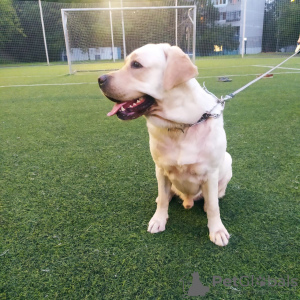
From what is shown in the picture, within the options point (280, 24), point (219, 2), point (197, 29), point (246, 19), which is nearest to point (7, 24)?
point (197, 29)

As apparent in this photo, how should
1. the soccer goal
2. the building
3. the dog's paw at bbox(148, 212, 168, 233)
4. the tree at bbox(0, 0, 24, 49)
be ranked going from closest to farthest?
1. the dog's paw at bbox(148, 212, 168, 233)
2. the soccer goal
3. the tree at bbox(0, 0, 24, 49)
4. the building

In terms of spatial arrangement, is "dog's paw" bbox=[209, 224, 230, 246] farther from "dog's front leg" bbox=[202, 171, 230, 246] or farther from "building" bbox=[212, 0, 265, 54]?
"building" bbox=[212, 0, 265, 54]

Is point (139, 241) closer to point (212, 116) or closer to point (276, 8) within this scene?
point (212, 116)

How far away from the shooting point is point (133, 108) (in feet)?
4.77

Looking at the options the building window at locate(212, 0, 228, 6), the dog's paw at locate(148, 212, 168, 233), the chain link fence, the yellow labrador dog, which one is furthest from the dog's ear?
the building window at locate(212, 0, 228, 6)

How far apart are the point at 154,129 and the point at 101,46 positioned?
15108 mm

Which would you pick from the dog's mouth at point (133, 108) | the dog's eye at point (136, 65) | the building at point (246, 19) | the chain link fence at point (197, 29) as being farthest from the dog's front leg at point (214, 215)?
the building at point (246, 19)

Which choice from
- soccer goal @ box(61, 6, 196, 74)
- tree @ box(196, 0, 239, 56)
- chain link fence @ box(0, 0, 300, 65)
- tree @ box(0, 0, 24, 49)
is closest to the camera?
soccer goal @ box(61, 6, 196, 74)

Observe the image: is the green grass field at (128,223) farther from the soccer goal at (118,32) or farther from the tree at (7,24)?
the tree at (7,24)

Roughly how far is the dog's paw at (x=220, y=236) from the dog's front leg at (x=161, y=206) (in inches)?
12.0

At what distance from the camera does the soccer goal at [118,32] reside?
1347 cm

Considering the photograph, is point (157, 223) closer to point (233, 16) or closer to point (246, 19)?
point (233, 16)

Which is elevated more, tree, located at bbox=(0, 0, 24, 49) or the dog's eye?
tree, located at bbox=(0, 0, 24, 49)

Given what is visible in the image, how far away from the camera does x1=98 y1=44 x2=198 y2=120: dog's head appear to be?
141cm
